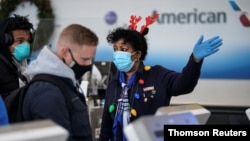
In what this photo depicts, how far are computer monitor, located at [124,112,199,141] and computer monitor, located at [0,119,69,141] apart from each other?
165mm

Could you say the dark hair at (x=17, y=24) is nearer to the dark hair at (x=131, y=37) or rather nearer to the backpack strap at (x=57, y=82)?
the dark hair at (x=131, y=37)

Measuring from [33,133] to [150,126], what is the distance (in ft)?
0.94

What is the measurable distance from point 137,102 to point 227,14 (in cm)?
263

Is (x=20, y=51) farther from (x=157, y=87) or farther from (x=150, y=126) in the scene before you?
(x=150, y=126)

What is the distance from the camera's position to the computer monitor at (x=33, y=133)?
29.5 inches

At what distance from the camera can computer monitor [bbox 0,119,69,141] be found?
29.5 inches

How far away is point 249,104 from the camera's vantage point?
446 cm

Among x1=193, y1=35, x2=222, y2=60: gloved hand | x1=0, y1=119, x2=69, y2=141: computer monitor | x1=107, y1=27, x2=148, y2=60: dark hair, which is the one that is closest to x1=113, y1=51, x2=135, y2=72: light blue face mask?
x1=107, y1=27, x2=148, y2=60: dark hair

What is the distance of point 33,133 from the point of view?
771mm

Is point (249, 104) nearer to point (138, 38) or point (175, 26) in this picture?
point (175, 26)

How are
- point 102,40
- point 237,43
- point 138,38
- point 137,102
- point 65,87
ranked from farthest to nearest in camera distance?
1. point 102,40
2. point 237,43
3. point 138,38
4. point 137,102
5. point 65,87

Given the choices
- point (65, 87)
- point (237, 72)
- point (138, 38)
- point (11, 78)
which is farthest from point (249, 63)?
point (65, 87)

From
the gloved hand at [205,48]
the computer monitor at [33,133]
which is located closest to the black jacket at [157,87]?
the gloved hand at [205,48]

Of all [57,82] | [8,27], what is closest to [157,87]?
[57,82]
